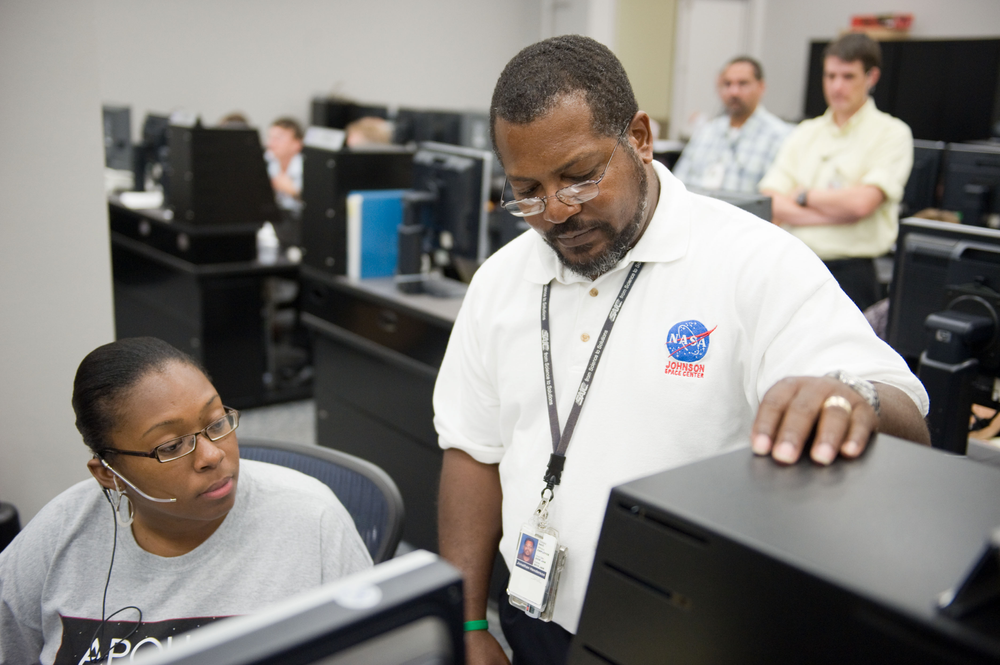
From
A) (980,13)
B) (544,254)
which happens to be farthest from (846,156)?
(980,13)

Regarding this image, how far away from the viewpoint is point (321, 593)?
1.28 ft

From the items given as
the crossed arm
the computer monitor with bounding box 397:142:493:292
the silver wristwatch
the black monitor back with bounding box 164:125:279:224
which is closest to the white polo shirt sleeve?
the silver wristwatch

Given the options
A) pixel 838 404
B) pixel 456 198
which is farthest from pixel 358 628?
pixel 456 198

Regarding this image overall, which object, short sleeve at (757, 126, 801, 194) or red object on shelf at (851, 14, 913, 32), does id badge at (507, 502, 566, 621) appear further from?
red object on shelf at (851, 14, 913, 32)

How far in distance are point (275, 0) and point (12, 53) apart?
5.99m

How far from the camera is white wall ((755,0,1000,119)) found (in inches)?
256

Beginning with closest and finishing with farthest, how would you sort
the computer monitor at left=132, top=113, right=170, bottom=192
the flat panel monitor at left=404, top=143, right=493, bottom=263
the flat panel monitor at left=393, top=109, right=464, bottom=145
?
the flat panel monitor at left=404, top=143, right=493, bottom=263 < the computer monitor at left=132, top=113, right=170, bottom=192 < the flat panel monitor at left=393, top=109, right=464, bottom=145

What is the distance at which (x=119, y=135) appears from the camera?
508 centimetres

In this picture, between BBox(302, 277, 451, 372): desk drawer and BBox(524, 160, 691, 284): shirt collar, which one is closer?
BBox(524, 160, 691, 284): shirt collar

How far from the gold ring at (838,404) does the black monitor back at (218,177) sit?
3.58 m

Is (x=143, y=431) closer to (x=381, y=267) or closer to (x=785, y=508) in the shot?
(x=785, y=508)

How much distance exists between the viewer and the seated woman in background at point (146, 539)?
3.97 feet

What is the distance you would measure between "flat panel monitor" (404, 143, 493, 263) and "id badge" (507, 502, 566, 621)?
1890mm

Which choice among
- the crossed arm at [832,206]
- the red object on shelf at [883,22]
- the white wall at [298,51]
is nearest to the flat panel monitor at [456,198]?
the crossed arm at [832,206]
